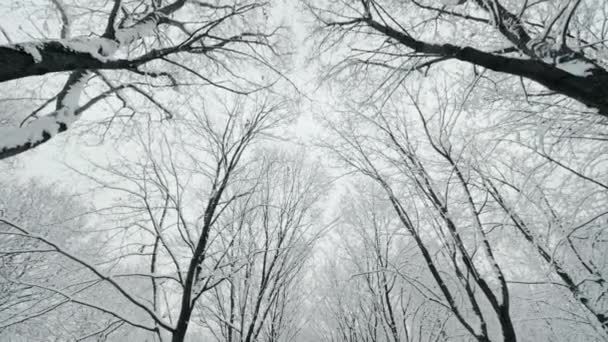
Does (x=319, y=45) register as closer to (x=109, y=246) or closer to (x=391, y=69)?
(x=391, y=69)

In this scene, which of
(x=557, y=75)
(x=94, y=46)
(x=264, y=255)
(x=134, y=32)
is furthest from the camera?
(x=264, y=255)

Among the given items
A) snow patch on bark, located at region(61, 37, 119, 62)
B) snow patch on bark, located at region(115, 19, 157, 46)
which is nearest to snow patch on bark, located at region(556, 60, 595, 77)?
snow patch on bark, located at region(61, 37, 119, 62)

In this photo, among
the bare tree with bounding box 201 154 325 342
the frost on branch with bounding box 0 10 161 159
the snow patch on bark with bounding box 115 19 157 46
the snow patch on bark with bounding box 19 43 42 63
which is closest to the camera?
the snow patch on bark with bounding box 19 43 42 63

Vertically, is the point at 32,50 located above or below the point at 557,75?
above

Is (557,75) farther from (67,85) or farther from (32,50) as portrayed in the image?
(67,85)

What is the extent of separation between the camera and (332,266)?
11.2 m

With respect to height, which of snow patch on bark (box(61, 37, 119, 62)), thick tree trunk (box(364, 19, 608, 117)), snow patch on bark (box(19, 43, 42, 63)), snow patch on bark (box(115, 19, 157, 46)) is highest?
snow patch on bark (box(115, 19, 157, 46))

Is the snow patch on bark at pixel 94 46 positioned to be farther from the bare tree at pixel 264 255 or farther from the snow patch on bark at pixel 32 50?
the bare tree at pixel 264 255

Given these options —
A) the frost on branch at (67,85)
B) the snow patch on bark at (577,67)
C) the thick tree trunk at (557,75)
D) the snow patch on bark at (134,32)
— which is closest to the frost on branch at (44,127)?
the frost on branch at (67,85)

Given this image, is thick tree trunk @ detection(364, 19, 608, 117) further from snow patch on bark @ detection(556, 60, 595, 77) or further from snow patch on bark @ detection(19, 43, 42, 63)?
snow patch on bark @ detection(19, 43, 42, 63)

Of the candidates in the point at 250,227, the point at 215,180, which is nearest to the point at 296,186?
the point at 250,227

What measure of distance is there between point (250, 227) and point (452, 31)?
A: 5377 mm

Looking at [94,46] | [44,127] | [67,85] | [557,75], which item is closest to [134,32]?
[94,46]

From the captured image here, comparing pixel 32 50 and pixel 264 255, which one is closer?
pixel 32 50
